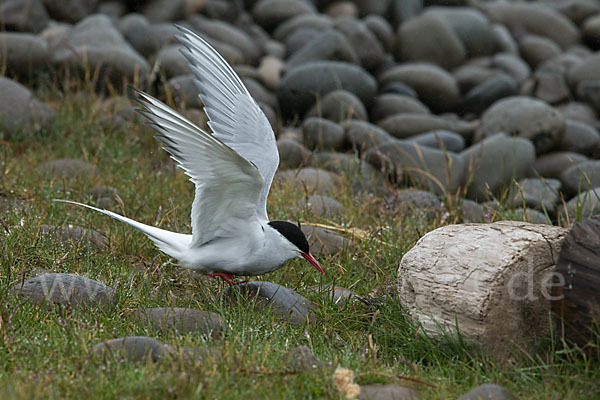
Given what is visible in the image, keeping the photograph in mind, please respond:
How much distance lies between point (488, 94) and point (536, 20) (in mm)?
3559

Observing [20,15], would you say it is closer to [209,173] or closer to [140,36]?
[140,36]

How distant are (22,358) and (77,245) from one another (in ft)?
3.92

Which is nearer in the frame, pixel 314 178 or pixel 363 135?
pixel 314 178

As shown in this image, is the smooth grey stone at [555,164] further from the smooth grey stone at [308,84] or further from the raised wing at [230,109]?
the raised wing at [230,109]

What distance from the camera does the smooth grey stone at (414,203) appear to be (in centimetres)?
484

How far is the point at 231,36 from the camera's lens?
9.49 meters

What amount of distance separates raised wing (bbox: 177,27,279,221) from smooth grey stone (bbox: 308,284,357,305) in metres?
0.49

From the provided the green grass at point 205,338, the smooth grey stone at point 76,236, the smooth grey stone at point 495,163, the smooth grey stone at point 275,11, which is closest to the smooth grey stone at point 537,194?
the smooth grey stone at point 495,163

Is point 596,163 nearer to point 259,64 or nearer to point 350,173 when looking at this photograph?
point 350,173

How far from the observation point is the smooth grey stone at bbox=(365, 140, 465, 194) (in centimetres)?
596

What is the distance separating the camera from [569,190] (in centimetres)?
635

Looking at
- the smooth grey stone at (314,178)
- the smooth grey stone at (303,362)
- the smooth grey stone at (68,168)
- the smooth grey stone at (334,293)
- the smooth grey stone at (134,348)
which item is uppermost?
the smooth grey stone at (134,348)

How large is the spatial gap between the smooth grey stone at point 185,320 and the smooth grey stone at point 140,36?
5.59 m

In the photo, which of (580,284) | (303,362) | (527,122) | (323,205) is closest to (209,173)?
(303,362)
